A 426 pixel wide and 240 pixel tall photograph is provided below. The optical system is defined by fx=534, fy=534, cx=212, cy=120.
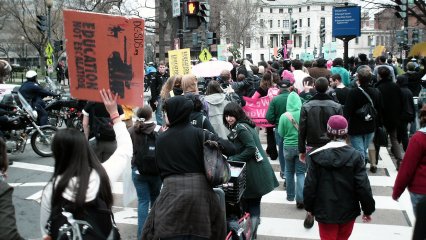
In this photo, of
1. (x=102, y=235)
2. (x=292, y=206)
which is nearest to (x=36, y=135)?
(x=292, y=206)

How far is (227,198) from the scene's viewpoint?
5320 mm

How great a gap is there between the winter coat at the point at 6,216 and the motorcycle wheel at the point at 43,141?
949 centimetres

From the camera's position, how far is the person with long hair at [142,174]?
19.9 feet

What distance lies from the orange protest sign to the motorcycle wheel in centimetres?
836

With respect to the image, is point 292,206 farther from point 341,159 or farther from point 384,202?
point 341,159

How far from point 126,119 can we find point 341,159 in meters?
4.04

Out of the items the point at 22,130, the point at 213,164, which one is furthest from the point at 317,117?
the point at 22,130

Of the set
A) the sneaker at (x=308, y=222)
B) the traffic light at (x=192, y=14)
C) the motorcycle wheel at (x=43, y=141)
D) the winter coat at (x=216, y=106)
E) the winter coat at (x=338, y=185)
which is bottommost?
the sneaker at (x=308, y=222)

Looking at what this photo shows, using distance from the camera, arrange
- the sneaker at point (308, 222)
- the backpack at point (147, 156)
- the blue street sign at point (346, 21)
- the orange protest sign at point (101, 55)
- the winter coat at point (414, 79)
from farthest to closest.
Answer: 1. the blue street sign at point (346, 21)
2. the winter coat at point (414, 79)
3. the sneaker at point (308, 222)
4. the backpack at point (147, 156)
5. the orange protest sign at point (101, 55)

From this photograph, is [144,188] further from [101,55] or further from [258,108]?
[258,108]

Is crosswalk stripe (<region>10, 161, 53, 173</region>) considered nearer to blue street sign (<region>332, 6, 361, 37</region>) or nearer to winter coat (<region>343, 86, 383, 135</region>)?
winter coat (<region>343, 86, 383, 135</region>)

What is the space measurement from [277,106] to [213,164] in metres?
4.97

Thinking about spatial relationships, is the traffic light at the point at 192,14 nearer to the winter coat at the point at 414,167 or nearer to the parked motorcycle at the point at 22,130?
the parked motorcycle at the point at 22,130

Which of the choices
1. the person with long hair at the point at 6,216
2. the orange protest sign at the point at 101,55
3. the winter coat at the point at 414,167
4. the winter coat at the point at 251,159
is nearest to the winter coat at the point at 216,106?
the winter coat at the point at 251,159
